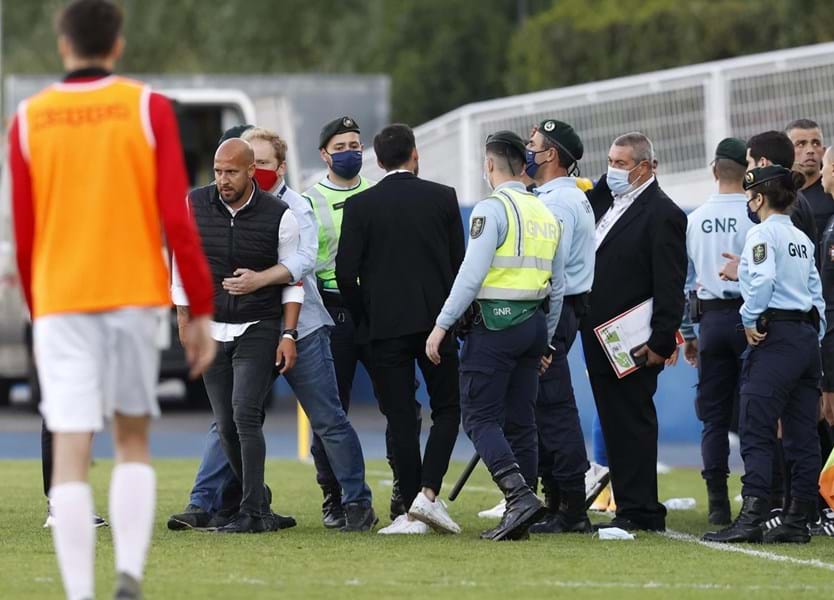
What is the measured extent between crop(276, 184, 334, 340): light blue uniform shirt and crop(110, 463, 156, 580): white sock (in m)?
2.95

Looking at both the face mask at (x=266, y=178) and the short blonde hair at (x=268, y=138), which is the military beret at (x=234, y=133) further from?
the face mask at (x=266, y=178)

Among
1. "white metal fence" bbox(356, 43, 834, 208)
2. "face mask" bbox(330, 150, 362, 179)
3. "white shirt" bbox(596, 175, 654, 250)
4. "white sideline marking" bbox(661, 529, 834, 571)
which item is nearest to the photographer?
"white sideline marking" bbox(661, 529, 834, 571)

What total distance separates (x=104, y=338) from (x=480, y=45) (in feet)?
160

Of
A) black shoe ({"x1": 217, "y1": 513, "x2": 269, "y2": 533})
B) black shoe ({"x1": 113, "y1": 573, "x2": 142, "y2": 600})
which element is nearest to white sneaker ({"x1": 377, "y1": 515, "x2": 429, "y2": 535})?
black shoe ({"x1": 217, "y1": 513, "x2": 269, "y2": 533})

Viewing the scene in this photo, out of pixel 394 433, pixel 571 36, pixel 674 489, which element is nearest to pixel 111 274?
pixel 394 433

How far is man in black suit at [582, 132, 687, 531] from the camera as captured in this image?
9219 millimetres

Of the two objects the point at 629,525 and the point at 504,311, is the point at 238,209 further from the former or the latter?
the point at 629,525

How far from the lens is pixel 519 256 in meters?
8.66

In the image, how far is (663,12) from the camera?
1553 inches

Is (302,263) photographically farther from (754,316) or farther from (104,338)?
(104,338)

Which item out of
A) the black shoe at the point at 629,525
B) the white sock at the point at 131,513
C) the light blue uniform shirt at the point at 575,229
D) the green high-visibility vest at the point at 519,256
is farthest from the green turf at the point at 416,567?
the light blue uniform shirt at the point at 575,229

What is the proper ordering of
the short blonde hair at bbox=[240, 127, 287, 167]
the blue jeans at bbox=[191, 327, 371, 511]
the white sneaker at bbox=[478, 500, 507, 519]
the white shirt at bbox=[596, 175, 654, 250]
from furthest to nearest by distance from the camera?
the white sneaker at bbox=[478, 500, 507, 519] < the short blonde hair at bbox=[240, 127, 287, 167] < the white shirt at bbox=[596, 175, 654, 250] < the blue jeans at bbox=[191, 327, 371, 511]

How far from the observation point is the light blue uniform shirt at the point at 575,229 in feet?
30.0

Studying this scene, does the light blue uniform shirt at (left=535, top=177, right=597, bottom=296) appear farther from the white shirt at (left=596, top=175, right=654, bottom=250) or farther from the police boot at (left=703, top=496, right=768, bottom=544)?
the police boot at (left=703, top=496, right=768, bottom=544)
